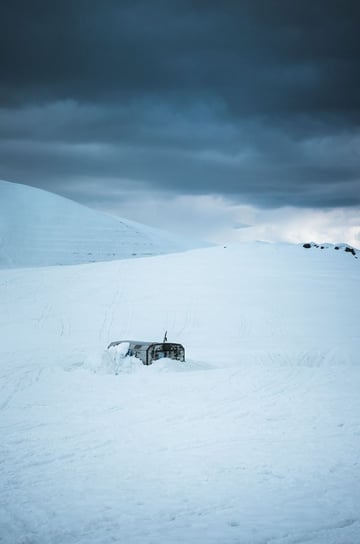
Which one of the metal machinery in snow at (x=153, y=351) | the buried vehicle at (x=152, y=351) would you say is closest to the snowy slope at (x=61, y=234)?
the buried vehicle at (x=152, y=351)

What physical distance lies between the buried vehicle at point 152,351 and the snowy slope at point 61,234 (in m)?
58.1

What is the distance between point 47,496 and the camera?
5.93 m

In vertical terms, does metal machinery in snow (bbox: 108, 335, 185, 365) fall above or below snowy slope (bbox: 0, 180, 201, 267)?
below

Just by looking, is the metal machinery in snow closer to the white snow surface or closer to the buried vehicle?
the buried vehicle

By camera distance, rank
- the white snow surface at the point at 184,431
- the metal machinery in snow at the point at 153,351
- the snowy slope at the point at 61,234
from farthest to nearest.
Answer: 1. the snowy slope at the point at 61,234
2. the metal machinery in snow at the point at 153,351
3. the white snow surface at the point at 184,431

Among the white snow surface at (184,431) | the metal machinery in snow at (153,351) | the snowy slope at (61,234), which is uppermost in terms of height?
the snowy slope at (61,234)

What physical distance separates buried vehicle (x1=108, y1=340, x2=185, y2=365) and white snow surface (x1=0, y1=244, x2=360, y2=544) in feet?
1.09

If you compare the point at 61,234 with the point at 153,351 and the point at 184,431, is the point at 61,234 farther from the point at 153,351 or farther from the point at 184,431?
the point at 184,431

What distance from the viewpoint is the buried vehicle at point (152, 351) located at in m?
15.3

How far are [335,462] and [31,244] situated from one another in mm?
76663

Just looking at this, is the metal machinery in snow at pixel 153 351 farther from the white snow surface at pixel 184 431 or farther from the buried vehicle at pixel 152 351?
the white snow surface at pixel 184 431

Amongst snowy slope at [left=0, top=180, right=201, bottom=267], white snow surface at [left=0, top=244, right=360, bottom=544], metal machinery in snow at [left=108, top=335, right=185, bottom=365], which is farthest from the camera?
snowy slope at [left=0, top=180, right=201, bottom=267]

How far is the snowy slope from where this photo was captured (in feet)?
248

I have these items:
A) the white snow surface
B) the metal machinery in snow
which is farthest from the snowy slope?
the metal machinery in snow
